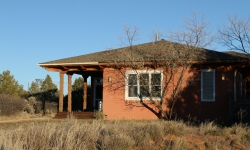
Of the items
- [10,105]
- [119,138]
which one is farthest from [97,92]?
[119,138]

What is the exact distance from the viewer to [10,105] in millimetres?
23547

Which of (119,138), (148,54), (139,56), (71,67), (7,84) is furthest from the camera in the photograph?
(7,84)

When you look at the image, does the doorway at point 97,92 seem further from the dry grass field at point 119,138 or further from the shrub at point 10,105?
the dry grass field at point 119,138

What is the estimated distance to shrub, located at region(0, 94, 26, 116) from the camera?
76.3 ft

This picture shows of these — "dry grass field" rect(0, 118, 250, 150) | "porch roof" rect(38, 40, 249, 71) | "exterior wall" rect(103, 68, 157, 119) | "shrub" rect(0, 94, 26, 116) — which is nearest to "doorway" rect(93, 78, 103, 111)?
"porch roof" rect(38, 40, 249, 71)

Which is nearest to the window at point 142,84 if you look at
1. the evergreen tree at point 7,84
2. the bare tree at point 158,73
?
the bare tree at point 158,73

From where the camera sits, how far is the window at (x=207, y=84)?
18609 millimetres

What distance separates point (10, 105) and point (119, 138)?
1651 cm

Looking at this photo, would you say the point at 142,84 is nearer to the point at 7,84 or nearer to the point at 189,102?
the point at 189,102

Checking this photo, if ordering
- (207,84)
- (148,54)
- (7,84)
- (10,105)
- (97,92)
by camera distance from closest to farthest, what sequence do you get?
(207,84) < (148,54) < (10,105) < (97,92) < (7,84)

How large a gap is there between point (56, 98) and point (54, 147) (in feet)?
68.9

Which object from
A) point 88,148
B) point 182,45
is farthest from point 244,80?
point 88,148

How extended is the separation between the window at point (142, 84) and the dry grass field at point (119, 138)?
7127mm

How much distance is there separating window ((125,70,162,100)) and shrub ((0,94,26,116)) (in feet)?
27.9
